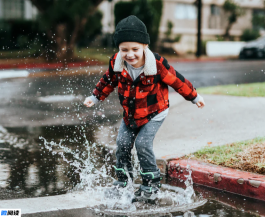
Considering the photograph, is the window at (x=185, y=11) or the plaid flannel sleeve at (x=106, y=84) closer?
the plaid flannel sleeve at (x=106, y=84)

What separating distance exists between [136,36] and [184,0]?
34753mm

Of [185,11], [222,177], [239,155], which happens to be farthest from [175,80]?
[185,11]

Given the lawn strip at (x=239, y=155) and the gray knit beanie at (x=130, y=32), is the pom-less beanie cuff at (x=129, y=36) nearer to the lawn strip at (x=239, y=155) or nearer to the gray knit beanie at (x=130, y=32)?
the gray knit beanie at (x=130, y=32)

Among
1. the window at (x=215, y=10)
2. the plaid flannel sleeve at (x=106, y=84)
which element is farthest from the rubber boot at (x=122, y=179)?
the window at (x=215, y=10)

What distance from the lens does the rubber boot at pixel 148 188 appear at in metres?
3.59

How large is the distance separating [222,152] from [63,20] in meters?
18.5

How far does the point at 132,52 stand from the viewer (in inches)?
135

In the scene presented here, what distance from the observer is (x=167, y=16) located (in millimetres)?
36406

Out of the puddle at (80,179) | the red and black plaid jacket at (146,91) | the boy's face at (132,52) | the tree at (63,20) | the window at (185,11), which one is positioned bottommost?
the puddle at (80,179)

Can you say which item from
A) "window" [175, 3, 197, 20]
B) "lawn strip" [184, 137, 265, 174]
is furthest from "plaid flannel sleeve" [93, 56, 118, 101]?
"window" [175, 3, 197, 20]

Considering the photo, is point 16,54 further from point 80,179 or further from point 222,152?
point 222,152

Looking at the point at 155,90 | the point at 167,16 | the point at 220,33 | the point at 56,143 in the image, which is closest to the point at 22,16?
the point at 167,16

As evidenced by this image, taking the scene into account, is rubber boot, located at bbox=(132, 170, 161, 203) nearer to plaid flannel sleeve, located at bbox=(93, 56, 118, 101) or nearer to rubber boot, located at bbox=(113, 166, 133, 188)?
rubber boot, located at bbox=(113, 166, 133, 188)

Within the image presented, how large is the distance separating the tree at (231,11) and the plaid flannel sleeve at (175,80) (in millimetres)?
34477
